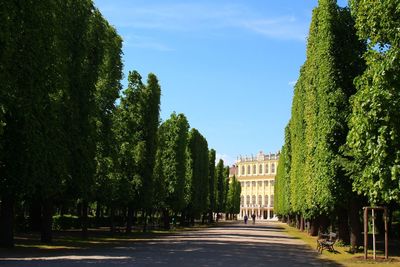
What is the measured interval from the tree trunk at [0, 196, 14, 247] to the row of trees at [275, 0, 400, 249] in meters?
15.2

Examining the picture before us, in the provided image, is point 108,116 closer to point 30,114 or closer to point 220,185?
point 30,114

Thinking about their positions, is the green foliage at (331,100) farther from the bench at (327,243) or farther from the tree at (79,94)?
the tree at (79,94)

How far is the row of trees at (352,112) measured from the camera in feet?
45.8

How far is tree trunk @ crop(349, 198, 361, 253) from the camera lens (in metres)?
25.8

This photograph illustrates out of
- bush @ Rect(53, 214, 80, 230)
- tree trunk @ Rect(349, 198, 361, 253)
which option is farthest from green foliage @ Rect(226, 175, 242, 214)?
tree trunk @ Rect(349, 198, 361, 253)

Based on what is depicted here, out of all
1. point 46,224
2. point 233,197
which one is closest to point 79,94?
point 46,224

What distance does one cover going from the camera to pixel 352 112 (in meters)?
24.2

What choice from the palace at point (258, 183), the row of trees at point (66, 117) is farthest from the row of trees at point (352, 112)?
the palace at point (258, 183)

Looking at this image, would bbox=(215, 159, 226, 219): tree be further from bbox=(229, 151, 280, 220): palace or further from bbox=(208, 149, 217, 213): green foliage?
bbox=(229, 151, 280, 220): palace

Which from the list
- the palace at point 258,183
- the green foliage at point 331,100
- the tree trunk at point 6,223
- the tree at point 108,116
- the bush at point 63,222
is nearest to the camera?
the tree trunk at point 6,223

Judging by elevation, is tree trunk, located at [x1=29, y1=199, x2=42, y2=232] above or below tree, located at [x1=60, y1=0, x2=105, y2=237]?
below

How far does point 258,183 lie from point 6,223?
15701 centimetres

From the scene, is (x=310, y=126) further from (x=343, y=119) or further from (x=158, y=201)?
(x=158, y=201)

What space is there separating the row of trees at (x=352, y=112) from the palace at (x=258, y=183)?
13405 centimetres
